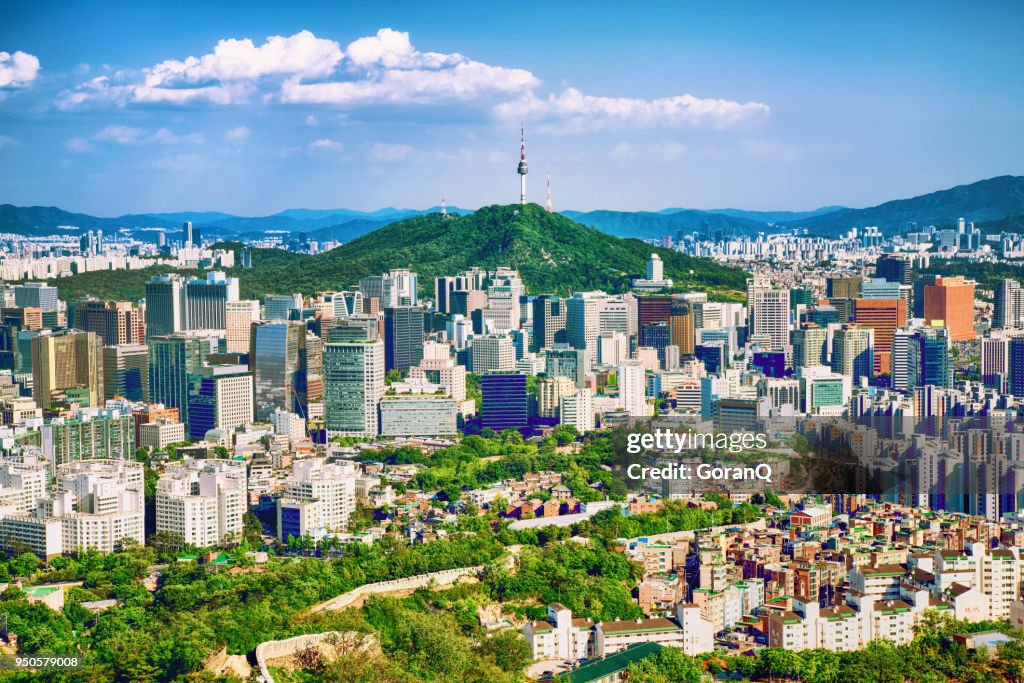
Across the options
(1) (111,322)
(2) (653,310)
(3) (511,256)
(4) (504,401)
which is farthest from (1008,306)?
(1) (111,322)

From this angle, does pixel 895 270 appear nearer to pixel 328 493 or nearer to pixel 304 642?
pixel 328 493

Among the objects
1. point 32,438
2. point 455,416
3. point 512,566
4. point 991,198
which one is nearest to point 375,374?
point 455,416

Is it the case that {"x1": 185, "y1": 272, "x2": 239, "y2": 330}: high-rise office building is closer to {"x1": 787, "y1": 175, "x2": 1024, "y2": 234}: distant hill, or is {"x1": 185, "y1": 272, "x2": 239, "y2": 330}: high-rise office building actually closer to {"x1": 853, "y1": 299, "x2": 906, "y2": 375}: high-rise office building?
{"x1": 853, "y1": 299, "x2": 906, "y2": 375}: high-rise office building

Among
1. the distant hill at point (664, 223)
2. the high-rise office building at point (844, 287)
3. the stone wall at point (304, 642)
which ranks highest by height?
the distant hill at point (664, 223)

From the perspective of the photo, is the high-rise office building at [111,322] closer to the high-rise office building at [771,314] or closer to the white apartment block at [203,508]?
the white apartment block at [203,508]

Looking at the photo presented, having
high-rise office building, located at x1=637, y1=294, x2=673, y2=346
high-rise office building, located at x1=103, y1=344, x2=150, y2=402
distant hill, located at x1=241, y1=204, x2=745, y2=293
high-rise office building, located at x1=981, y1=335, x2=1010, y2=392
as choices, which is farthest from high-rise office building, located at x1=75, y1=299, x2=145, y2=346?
high-rise office building, located at x1=981, y1=335, x2=1010, y2=392

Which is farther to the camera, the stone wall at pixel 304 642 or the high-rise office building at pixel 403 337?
the high-rise office building at pixel 403 337
